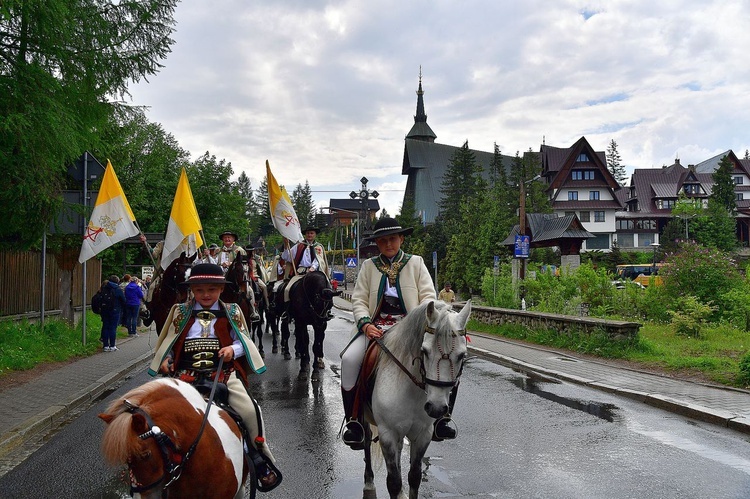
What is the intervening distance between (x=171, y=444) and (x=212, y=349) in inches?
59.2

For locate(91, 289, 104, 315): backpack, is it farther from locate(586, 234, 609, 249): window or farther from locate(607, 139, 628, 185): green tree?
locate(607, 139, 628, 185): green tree

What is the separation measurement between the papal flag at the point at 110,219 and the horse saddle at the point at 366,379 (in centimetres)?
772

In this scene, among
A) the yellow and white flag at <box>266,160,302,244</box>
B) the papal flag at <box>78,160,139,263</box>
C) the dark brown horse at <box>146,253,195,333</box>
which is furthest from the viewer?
the yellow and white flag at <box>266,160,302,244</box>

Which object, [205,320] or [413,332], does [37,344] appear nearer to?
[205,320]

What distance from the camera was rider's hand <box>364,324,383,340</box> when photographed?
5.26 m

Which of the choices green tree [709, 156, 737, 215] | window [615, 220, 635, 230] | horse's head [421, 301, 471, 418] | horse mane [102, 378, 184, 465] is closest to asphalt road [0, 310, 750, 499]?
horse's head [421, 301, 471, 418]

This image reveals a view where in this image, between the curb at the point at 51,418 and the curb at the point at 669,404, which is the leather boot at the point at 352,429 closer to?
the curb at the point at 51,418

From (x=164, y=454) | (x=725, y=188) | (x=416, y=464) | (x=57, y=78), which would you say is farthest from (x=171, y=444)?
(x=725, y=188)

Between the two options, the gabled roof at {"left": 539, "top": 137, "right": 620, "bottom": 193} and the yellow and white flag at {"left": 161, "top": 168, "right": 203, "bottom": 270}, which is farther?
the gabled roof at {"left": 539, "top": 137, "right": 620, "bottom": 193}

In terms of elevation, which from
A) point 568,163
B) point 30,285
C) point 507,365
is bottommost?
point 507,365

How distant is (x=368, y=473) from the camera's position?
5.63m

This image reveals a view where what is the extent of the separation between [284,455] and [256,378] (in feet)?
16.8

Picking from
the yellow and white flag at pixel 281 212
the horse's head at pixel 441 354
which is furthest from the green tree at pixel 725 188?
the horse's head at pixel 441 354

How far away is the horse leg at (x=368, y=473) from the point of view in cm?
551
